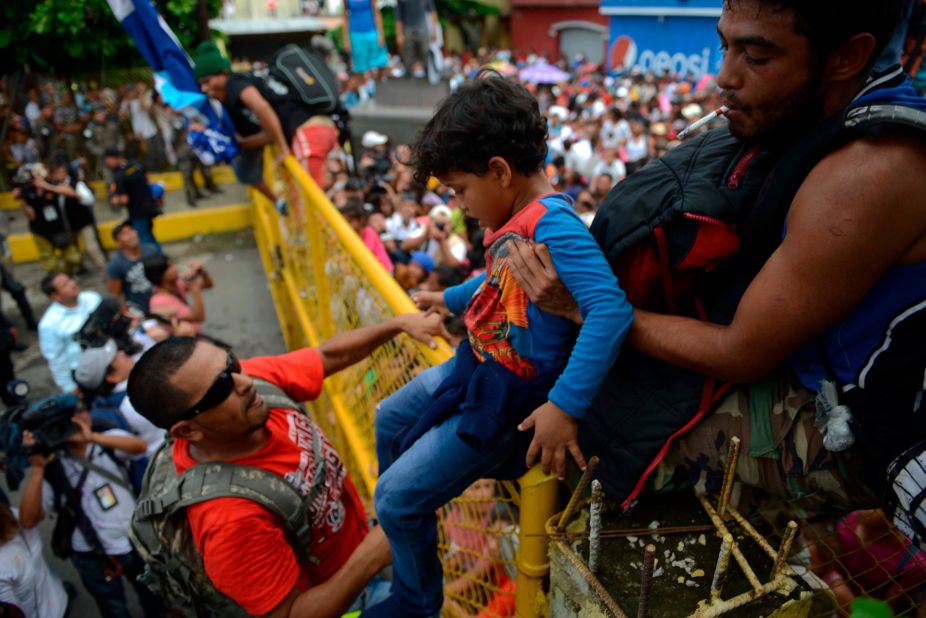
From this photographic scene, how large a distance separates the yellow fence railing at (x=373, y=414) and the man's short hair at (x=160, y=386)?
83 centimetres

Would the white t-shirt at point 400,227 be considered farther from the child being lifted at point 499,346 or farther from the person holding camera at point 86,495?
the child being lifted at point 499,346

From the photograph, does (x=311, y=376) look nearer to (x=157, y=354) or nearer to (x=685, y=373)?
(x=157, y=354)

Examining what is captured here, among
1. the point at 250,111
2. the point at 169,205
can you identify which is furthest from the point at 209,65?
the point at 169,205

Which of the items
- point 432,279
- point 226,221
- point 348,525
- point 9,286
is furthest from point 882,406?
point 226,221

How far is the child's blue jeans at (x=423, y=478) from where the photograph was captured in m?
1.64

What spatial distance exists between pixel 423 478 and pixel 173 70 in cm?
518

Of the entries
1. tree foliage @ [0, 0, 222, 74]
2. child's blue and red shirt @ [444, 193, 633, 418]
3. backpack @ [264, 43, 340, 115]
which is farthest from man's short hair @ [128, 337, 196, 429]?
tree foliage @ [0, 0, 222, 74]

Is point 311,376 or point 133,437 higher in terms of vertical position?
point 311,376

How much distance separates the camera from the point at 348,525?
2.64m

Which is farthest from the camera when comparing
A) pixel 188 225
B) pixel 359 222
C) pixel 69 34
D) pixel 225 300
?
pixel 69 34

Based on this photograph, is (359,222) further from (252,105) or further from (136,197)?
(136,197)

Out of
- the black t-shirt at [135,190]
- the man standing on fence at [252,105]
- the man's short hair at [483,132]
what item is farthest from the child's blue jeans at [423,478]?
the black t-shirt at [135,190]

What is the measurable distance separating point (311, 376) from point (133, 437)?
1573 mm

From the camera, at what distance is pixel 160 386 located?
2.12m
